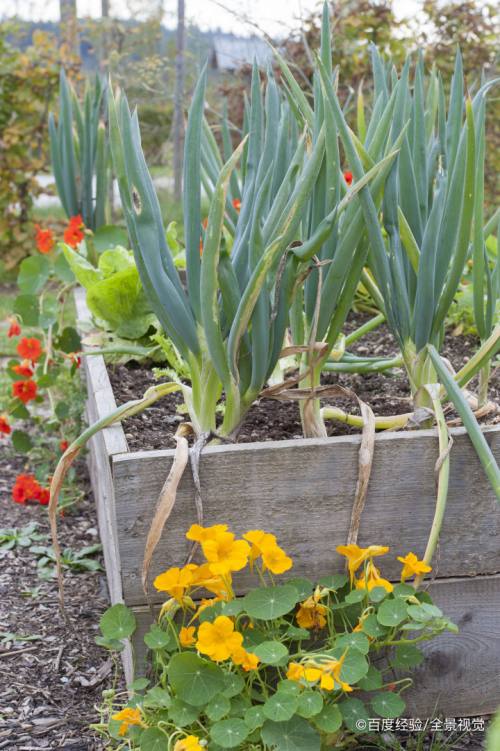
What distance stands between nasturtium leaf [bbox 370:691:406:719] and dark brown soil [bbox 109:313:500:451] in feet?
1.57

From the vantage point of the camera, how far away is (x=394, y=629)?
1213 millimetres

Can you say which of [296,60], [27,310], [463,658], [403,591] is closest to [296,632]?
[403,591]

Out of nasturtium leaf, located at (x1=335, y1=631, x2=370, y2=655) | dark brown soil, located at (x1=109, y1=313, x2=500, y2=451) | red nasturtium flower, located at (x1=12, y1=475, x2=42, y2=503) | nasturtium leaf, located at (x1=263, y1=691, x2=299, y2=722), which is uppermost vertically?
dark brown soil, located at (x1=109, y1=313, x2=500, y2=451)

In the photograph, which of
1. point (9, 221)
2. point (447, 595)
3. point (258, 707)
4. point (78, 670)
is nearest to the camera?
point (258, 707)

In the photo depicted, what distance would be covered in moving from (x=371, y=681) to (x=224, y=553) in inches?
11.6

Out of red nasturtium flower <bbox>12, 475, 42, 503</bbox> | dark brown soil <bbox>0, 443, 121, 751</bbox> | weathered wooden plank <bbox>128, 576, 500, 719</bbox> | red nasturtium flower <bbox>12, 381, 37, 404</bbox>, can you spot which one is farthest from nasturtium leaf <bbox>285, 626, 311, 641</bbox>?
red nasturtium flower <bbox>12, 381, 37, 404</bbox>

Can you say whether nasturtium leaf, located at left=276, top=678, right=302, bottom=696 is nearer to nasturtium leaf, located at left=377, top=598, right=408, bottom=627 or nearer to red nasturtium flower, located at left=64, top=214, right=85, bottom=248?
nasturtium leaf, located at left=377, top=598, right=408, bottom=627

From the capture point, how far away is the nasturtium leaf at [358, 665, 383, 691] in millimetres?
1185

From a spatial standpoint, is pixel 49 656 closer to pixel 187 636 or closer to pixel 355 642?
pixel 187 636

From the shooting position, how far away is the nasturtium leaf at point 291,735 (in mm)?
1087

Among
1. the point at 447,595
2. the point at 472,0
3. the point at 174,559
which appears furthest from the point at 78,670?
the point at 472,0

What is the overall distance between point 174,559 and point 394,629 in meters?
0.34

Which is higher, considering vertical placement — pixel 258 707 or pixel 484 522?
pixel 484 522

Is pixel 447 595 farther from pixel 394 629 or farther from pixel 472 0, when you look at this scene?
pixel 472 0
